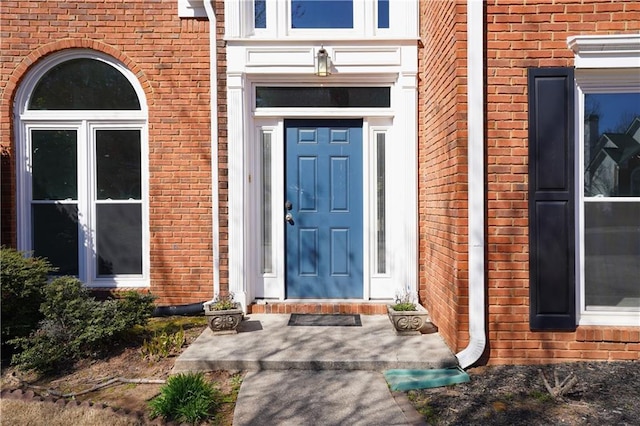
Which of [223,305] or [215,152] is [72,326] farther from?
[215,152]

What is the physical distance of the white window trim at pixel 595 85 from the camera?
157 inches

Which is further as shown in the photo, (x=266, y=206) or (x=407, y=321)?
(x=266, y=206)

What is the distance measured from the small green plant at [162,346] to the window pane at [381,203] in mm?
2561

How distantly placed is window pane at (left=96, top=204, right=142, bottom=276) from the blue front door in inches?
80.0

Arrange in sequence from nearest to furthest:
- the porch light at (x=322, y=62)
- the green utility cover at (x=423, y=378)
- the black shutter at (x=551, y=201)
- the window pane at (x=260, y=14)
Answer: the green utility cover at (x=423, y=378) → the black shutter at (x=551, y=201) → the porch light at (x=322, y=62) → the window pane at (x=260, y=14)

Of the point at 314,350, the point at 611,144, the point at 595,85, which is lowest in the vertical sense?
the point at 314,350

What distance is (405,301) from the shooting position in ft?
17.2

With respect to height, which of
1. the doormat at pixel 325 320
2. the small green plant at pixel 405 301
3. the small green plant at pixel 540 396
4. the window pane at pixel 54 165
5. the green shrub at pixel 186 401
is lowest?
the small green plant at pixel 540 396

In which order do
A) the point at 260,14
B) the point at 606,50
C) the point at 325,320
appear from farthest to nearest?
the point at 260,14 → the point at 325,320 → the point at 606,50

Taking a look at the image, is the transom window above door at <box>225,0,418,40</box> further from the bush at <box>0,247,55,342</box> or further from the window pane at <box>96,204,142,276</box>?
the bush at <box>0,247,55,342</box>

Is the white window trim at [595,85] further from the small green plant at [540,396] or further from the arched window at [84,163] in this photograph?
the arched window at [84,163]

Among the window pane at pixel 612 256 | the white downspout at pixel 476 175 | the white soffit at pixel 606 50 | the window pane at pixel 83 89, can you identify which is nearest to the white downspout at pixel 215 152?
the window pane at pixel 83 89

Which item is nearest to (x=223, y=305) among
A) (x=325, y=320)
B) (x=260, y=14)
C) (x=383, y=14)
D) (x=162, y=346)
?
(x=162, y=346)

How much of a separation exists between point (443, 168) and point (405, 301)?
1.65m
